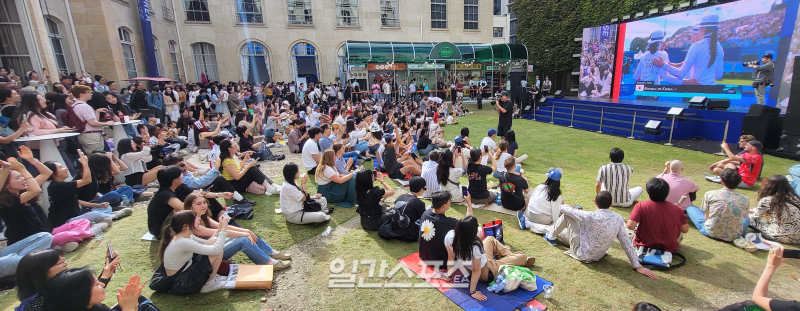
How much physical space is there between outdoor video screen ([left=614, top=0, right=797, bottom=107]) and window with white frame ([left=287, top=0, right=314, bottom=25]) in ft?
67.1

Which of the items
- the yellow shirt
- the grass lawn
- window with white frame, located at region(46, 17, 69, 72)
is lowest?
the grass lawn

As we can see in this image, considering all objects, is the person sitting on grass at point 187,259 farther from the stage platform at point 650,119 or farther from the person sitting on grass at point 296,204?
the stage platform at point 650,119

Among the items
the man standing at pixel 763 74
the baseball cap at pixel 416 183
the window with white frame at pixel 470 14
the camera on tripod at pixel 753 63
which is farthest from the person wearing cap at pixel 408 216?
the window with white frame at pixel 470 14

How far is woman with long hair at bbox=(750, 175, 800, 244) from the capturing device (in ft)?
15.1

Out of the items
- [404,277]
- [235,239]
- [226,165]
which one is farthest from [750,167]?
[226,165]

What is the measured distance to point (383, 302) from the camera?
12.4 feet

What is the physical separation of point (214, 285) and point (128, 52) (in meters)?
17.2

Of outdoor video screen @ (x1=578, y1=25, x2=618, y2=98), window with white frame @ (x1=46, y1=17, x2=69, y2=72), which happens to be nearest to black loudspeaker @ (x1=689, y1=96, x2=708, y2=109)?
outdoor video screen @ (x1=578, y1=25, x2=618, y2=98)

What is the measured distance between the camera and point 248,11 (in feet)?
83.1

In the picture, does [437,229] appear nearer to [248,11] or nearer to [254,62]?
[254,62]

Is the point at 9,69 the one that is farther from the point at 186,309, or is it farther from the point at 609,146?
the point at 609,146

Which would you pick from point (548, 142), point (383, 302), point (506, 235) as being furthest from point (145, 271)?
point (548, 142)

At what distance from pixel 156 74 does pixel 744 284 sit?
21.3 m

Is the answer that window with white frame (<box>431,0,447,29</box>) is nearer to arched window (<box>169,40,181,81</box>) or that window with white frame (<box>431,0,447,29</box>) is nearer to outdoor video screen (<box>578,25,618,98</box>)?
outdoor video screen (<box>578,25,618,98</box>)
